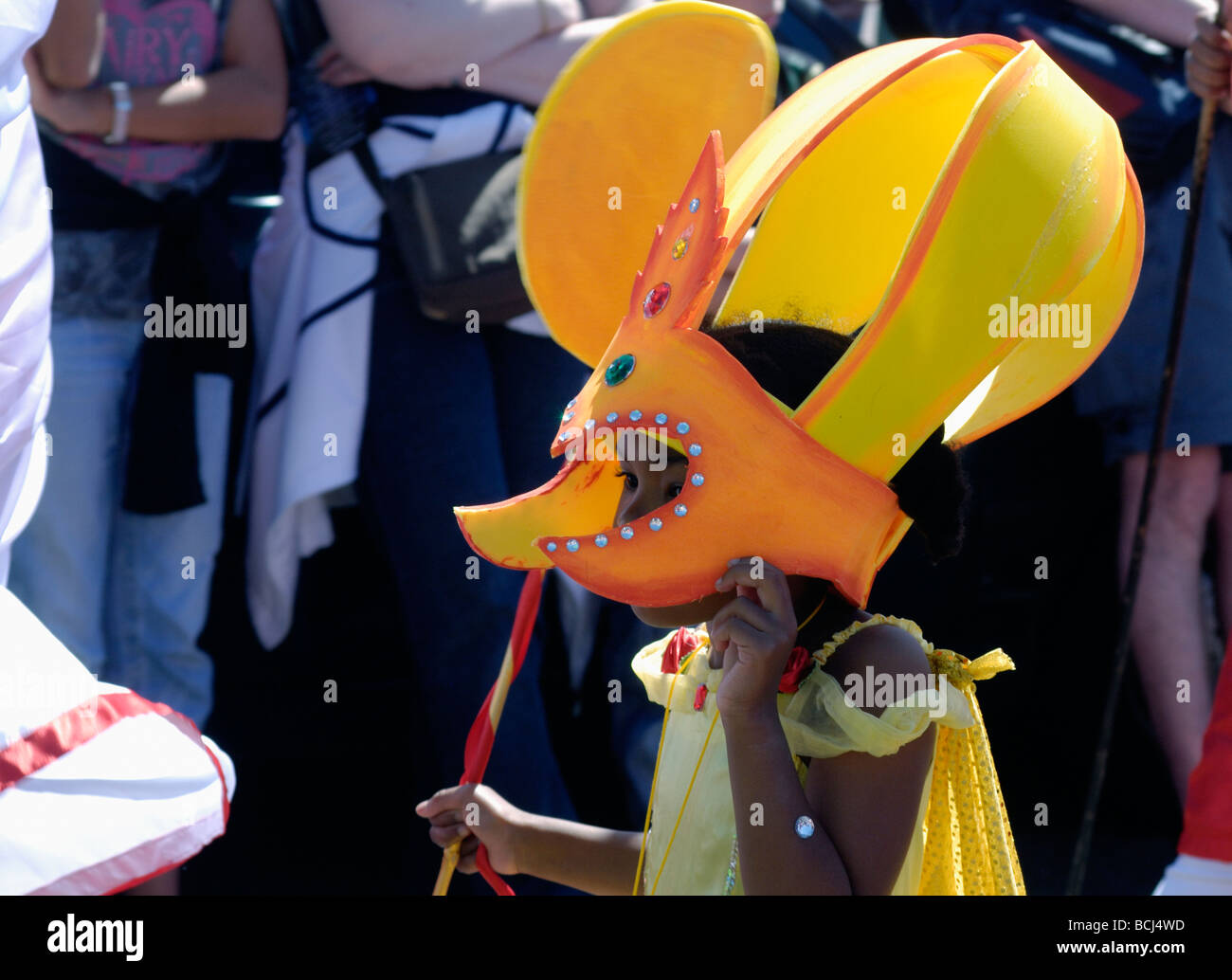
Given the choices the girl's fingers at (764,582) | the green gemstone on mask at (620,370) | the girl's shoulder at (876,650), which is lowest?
the girl's shoulder at (876,650)

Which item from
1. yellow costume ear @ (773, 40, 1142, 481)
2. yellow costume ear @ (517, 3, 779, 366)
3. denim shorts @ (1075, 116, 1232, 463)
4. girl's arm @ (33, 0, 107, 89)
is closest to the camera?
yellow costume ear @ (773, 40, 1142, 481)

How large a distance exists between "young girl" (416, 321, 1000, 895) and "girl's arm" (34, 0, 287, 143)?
1.53 metres

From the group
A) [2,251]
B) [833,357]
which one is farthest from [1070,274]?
[2,251]

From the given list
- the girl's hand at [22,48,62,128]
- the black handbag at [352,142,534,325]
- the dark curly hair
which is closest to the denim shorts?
the black handbag at [352,142,534,325]

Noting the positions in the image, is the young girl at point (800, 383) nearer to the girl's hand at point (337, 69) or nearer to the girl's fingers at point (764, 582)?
the girl's fingers at point (764, 582)

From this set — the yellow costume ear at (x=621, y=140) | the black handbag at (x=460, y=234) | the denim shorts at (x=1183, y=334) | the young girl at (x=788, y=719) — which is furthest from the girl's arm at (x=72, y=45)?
the denim shorts at (x=1183, y=334)

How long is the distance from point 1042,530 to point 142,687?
2.23 meters

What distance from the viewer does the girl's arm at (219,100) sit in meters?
2.75

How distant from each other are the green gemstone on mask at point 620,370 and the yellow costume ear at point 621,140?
294 millimetres

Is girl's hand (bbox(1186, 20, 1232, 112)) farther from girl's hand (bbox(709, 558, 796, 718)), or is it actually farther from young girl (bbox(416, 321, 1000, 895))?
girl's hand (bbox(709, 558, 796, 718))

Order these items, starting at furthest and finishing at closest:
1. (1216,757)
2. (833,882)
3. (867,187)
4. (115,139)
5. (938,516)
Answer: (115,139), (1216,757), (867,187), (938,516), (833,882)

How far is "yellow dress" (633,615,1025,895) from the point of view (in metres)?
1.55

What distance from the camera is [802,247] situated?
1.86 m

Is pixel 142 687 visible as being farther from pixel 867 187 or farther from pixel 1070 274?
pixel 1070 274
